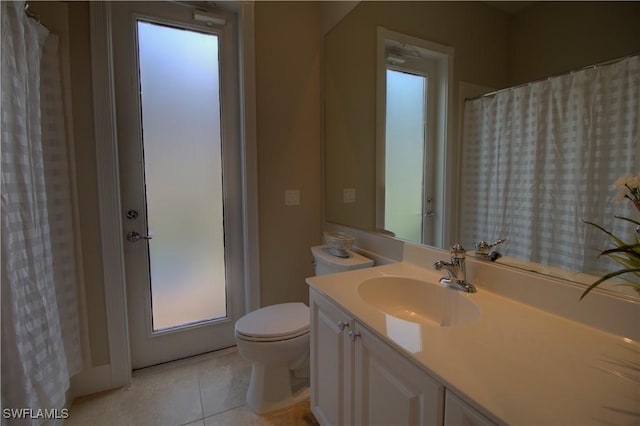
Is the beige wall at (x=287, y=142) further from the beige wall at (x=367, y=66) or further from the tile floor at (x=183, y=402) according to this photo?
the tile floor at (x=183, y=402)

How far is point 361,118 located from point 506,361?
1.54 m

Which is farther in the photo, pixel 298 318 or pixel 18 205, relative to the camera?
pixel 298 318

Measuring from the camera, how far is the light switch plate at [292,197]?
83.7 inches

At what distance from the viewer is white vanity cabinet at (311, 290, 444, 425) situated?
0.73 m

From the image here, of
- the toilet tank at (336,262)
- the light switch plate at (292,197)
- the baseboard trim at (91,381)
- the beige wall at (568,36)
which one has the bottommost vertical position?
the baseboard trim at (91,381)

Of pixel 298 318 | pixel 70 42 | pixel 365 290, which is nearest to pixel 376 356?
pixel 365 290

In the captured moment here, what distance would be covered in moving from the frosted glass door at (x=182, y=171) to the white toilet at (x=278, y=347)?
65cm

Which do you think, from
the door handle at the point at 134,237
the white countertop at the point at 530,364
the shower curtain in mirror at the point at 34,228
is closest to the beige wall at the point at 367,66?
the white countertop at the point at 530,364

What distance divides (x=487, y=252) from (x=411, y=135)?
0.72 meters

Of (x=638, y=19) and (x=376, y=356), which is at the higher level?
(x=638, y=19)

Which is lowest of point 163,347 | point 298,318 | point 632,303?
point 163,347

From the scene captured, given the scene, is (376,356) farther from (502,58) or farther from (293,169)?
(293,169)

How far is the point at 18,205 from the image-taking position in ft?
4.02

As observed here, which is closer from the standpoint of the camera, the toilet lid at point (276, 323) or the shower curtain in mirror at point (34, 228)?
the shower curtain in mirror at point (34, 228)
